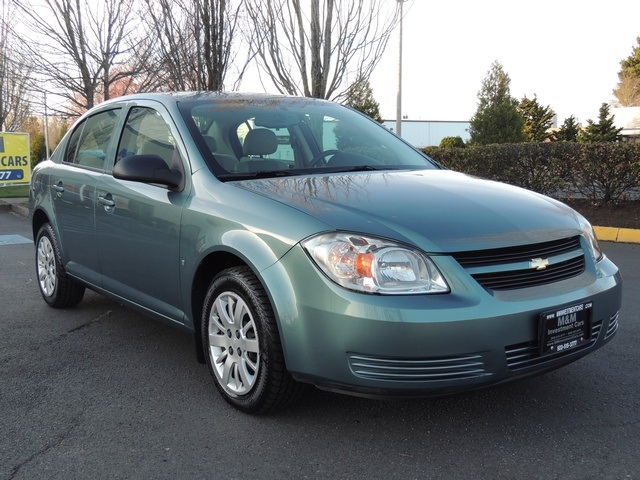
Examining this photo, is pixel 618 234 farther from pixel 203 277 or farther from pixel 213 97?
pixel 203 277

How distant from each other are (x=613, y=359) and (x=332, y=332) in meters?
2.12

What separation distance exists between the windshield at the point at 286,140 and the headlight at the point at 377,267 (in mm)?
943

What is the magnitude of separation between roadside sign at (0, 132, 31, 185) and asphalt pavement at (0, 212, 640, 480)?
45.9 ft

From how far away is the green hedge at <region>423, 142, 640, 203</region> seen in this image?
9508 mm

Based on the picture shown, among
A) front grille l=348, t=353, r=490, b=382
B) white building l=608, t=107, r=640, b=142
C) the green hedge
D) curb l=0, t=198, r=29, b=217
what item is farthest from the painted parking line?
white building l=608, t=107, r=640, b=142

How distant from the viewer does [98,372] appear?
12.4 ft

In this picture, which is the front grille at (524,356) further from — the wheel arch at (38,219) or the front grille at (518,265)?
the wheel arch at (38,219)

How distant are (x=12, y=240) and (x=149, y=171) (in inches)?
260

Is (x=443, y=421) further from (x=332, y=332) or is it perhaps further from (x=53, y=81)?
(x=53, y=81)

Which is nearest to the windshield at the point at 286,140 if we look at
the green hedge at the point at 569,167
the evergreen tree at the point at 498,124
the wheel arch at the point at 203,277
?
the wheel arch at the point at 203,277

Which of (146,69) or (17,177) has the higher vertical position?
(146,69)

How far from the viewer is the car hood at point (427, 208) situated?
8.98 feet

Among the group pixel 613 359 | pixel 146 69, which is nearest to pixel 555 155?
pixel 613 359

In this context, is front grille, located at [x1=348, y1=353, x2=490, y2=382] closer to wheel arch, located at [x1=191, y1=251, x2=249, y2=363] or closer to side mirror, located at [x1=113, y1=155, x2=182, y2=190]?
wheel arch, located at [x1=191, y1=251, x2=249, y2=363]
